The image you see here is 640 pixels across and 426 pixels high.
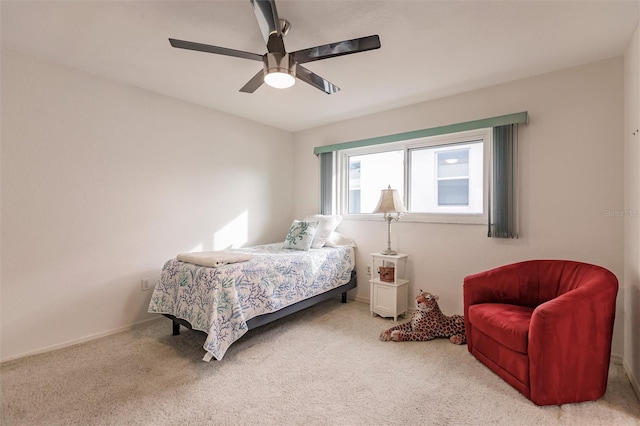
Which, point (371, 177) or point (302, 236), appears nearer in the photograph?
point (302, 236)

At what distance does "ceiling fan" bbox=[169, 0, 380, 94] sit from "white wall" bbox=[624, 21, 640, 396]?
1851mm

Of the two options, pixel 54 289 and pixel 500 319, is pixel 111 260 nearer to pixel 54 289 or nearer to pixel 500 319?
pixel 54 289

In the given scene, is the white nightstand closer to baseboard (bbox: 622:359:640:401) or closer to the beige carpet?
the beige carpet

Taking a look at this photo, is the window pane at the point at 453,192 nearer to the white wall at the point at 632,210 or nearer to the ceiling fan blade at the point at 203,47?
the white wall at the point at 632,210

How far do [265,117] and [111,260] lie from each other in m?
2.40

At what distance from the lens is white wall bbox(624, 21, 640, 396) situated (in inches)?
78.3

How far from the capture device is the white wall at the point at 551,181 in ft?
7.93

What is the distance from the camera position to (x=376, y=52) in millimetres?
2359

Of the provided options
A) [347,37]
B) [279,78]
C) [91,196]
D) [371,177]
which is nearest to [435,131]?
[371,177]

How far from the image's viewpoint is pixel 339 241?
13.1 ft

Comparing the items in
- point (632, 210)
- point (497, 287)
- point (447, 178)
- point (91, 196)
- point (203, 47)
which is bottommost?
point (497, 287)

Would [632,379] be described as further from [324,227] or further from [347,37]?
[347,37]

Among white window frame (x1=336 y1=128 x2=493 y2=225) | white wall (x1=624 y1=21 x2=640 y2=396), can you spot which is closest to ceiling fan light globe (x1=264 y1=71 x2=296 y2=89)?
white window frame (x1=336 y1=128 x2=493 y2=225)

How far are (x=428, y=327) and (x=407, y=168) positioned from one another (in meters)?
1.79
